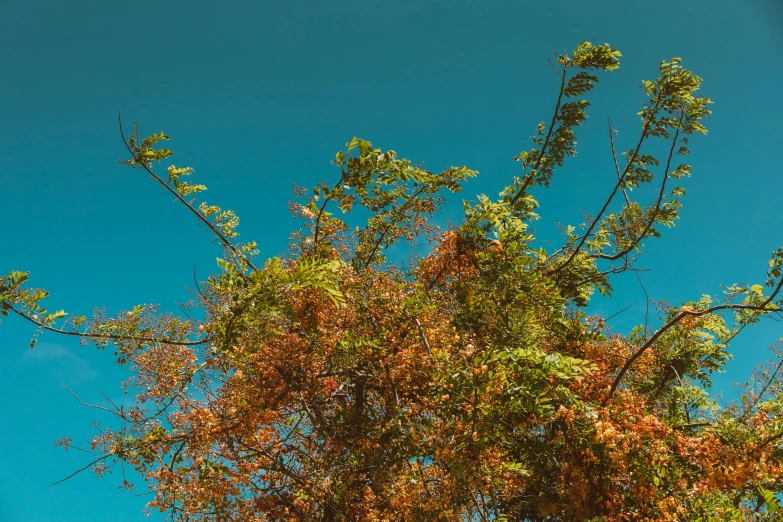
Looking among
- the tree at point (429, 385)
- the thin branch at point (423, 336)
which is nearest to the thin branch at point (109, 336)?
the tree at point (429, 385)

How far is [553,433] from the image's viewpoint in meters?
5.36

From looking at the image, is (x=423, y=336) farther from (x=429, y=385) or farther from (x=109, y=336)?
(x=109, y=336)

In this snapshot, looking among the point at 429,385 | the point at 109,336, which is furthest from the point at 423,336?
the point at 109,336

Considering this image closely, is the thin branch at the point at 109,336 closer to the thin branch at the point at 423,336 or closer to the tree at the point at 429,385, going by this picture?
the tree at the point at 429,385

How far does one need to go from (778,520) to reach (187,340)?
→ 6.18 meters

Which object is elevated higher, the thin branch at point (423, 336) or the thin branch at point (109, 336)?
the thin branch at point (109, 336)

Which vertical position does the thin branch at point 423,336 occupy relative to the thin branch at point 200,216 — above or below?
below

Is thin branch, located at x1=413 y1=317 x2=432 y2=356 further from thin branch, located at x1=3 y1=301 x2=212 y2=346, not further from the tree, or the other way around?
thin branch, located at x1=3 y1=301 x2=212 y2=346

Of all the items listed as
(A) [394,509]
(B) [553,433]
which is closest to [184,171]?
(A) [394,509]

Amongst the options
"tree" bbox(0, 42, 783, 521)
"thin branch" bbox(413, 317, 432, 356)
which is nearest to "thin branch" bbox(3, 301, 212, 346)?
"tree" bbox(0, 42, 783, 521)

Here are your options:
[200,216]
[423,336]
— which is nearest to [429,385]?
[423,336]

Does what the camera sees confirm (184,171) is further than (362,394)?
No

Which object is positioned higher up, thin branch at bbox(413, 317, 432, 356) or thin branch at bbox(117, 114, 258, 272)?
thin branch at bbox(117, 114, 258, 272)

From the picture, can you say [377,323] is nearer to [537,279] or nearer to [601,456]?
[537,279]
